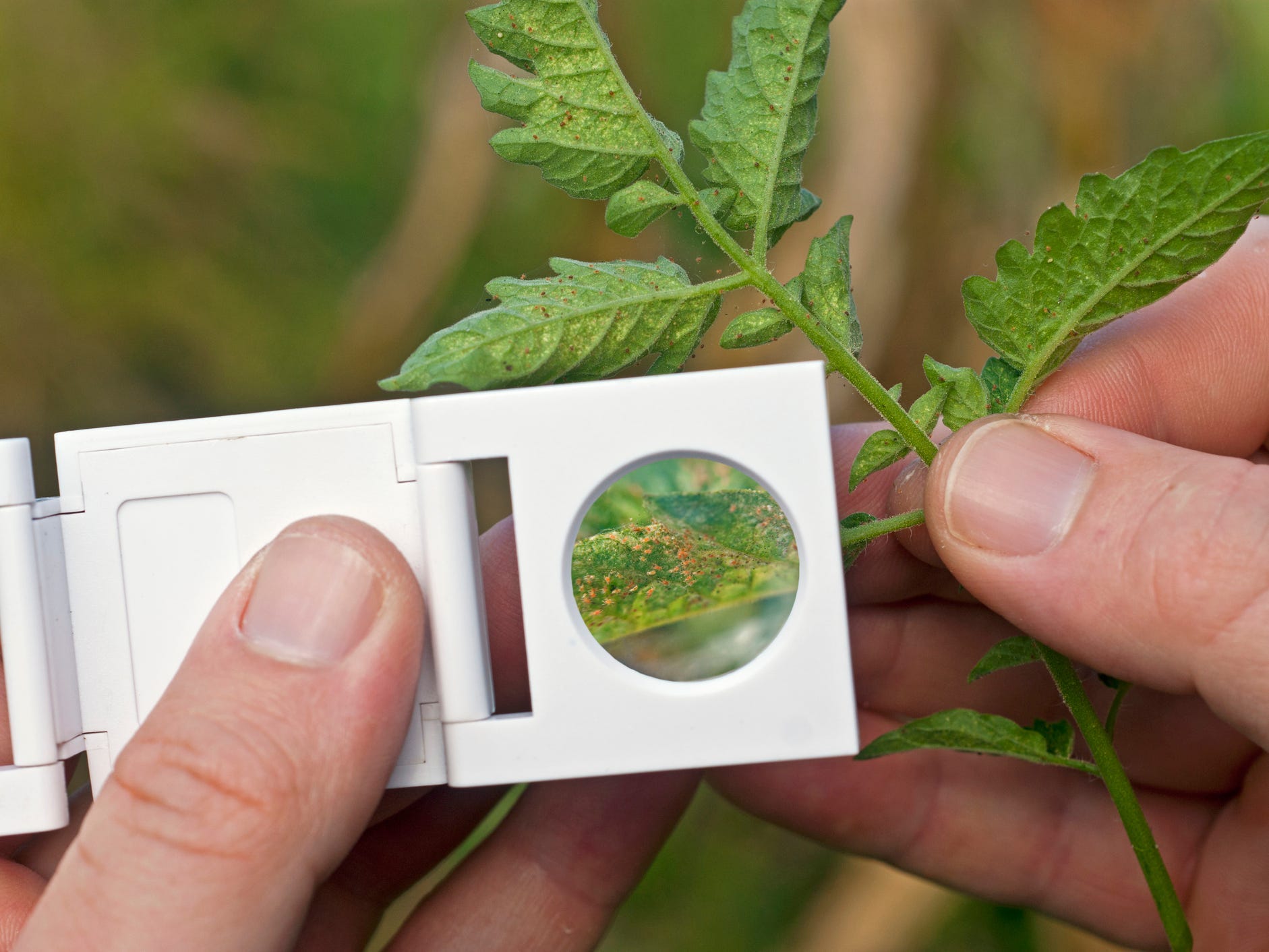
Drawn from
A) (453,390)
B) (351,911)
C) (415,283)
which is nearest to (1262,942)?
(351,911)

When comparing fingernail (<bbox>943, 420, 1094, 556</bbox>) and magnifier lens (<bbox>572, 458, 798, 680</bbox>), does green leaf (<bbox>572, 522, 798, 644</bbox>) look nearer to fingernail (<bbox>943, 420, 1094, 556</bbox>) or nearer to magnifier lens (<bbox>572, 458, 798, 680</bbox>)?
magnifier lens (<bbox>572, 458, 798, 680</bbox>)

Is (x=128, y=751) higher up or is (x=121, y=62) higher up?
(x=121, y=62)

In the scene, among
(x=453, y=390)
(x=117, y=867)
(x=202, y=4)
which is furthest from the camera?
(x=202, y=4)

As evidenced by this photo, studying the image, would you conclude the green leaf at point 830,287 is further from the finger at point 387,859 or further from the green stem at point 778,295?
the finger at point 387,859

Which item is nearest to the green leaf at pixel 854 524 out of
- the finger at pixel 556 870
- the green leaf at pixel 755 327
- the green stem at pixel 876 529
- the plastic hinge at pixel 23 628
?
the green stem at pixel 876 529

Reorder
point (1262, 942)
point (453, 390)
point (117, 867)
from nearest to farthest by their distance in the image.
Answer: point (117, 867) → point (1262, 942) → point (453, 390)

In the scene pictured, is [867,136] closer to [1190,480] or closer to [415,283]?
[415,283]
